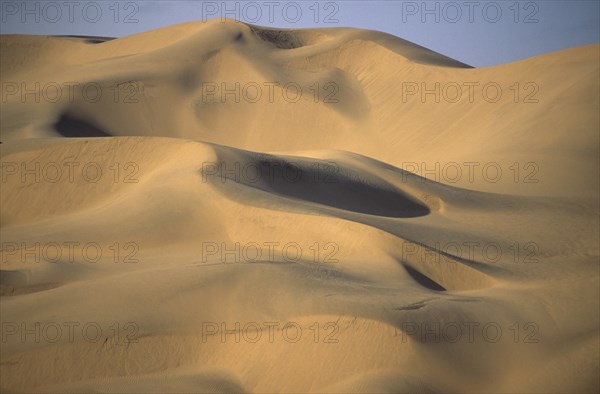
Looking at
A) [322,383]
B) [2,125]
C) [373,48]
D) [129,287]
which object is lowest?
[322,383]

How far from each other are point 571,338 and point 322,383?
2.54 m

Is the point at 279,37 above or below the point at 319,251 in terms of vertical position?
above

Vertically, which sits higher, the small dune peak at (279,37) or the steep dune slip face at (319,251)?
the small dune peak at (279,37)

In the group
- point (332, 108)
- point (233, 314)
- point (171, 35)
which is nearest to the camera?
point (233, 314)

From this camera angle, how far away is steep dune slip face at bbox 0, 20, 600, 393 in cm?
618

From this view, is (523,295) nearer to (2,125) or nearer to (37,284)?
(37,284)

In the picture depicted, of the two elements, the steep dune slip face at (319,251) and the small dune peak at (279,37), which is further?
the small dune peak at (279,37)

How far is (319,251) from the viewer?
888 cm

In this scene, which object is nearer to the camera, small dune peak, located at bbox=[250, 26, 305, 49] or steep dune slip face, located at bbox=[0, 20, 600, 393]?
steep dune slip face, located at bbox=[0, 20, 600, 393]

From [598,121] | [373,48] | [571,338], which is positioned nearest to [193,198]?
[571,338]

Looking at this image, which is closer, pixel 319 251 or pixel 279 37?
pixel 319 251

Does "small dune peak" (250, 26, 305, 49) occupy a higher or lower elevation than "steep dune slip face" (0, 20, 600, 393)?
higher

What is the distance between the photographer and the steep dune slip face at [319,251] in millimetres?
6176

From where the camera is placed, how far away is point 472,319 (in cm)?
679
